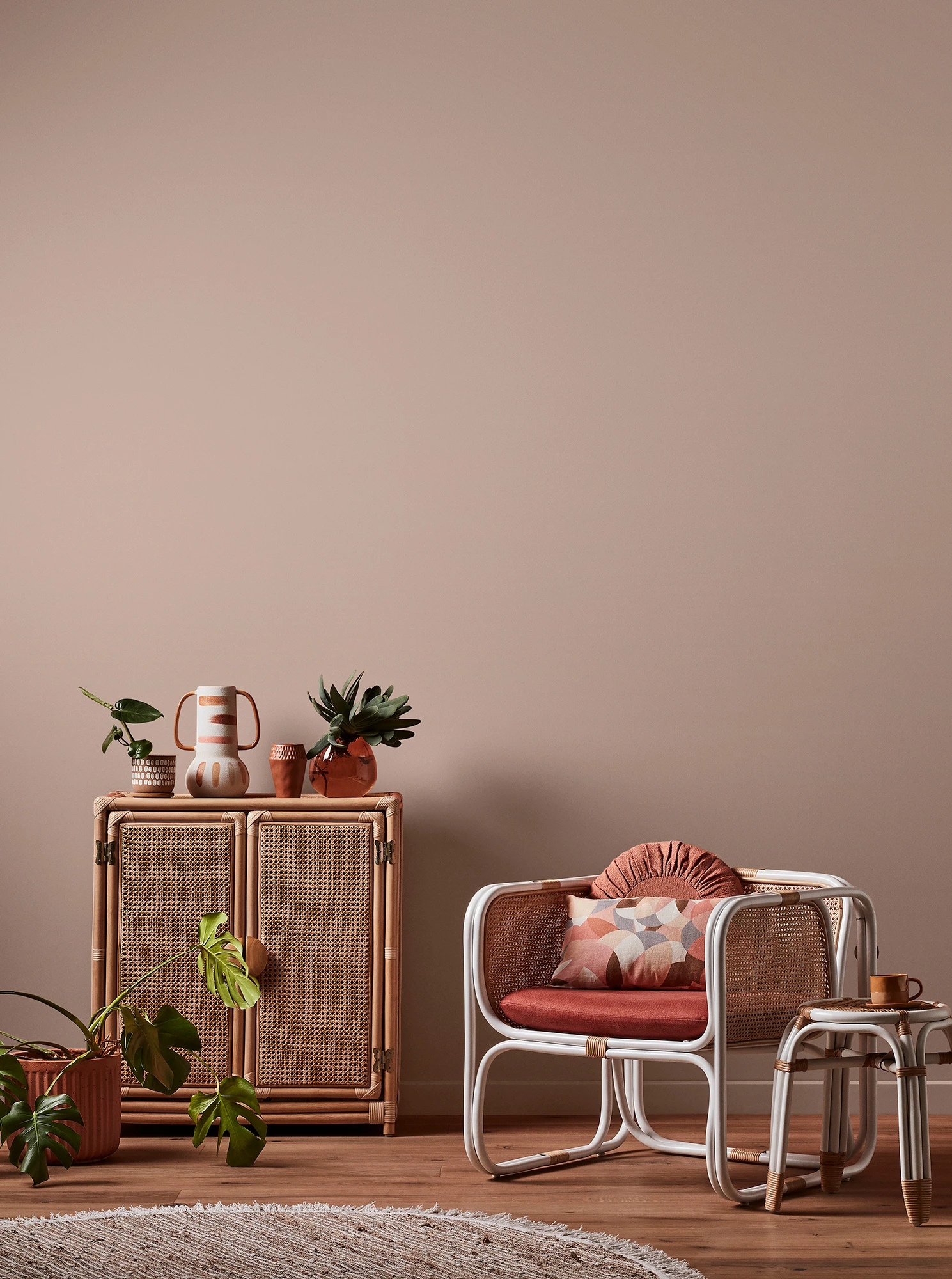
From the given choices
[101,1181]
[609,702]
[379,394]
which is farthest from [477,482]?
[101,1181]

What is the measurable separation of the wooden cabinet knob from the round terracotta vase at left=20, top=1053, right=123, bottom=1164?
0.36 metres

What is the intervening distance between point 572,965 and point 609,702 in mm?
882

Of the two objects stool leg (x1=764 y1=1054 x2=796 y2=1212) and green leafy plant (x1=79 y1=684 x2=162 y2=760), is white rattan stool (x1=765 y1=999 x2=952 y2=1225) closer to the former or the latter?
stool leg (x1=764 y1=1054 x2=796 y2=1212)

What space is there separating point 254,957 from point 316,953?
15cm

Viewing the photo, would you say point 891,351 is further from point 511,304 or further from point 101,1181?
point 101,1181

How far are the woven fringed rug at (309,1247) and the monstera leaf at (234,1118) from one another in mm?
282

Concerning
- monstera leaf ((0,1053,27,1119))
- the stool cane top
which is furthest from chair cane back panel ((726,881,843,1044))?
monstera leaf ((0,1053,27,1119))

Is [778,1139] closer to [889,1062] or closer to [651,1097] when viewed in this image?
[889,1062]

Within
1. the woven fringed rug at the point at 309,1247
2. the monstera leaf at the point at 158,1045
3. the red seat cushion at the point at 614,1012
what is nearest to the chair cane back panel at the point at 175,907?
the monstera leaf at the point at 158,1045

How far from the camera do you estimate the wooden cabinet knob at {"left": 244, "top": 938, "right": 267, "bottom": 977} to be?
119 inches

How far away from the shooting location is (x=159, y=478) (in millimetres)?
3555

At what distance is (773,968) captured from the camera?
256 centimetres

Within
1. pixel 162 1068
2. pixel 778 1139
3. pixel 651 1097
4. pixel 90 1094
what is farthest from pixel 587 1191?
pixel 90 1094

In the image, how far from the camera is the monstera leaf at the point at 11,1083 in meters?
2.67
